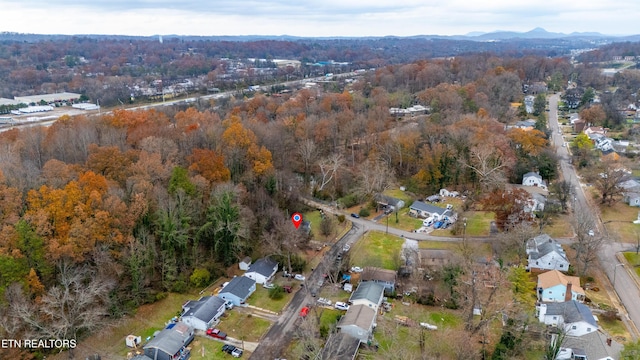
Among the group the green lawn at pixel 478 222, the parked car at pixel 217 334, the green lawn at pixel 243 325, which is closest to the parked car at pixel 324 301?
the green lawn at pixel 243 325

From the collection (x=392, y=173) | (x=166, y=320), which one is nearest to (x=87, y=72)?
(x=392, y=173)

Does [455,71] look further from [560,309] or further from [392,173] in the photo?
[560,309]

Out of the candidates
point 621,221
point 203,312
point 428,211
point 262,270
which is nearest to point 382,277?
point 262,270

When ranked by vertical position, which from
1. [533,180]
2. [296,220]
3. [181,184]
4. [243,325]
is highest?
[181,184]

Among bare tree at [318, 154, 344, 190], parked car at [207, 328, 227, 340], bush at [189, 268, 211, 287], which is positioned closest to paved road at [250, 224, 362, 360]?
parked car at [207, 328, 227, 340]

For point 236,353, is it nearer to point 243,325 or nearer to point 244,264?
point 243,325

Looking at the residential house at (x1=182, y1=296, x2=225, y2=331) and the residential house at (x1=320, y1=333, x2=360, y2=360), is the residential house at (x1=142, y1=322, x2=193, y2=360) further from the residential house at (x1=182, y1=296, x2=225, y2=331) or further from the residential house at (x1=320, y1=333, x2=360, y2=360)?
the residential house at (x1=320, y1=333, x2=360, y2=360)

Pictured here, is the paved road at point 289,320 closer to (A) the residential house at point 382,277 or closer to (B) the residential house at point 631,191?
(A) the residential house at point 382,277
